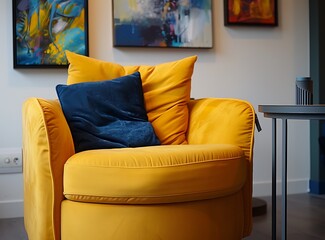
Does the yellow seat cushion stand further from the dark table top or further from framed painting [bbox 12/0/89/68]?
framed painting [bbox 12/0/89/68]

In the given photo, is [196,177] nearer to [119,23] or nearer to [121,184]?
[121,184]

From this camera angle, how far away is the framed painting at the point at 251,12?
2.81m

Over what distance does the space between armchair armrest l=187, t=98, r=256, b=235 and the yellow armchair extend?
129 mm

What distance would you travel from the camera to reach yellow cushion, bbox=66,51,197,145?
196 centimetres

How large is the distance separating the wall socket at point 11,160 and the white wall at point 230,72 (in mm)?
36

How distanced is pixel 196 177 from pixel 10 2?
1665 millimetres

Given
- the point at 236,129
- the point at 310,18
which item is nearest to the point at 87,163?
the point at 236,129

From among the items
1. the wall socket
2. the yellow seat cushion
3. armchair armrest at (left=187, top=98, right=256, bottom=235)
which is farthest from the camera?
the wall socket

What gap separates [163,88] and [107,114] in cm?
33

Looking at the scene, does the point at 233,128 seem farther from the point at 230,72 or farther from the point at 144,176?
the point at 230,72

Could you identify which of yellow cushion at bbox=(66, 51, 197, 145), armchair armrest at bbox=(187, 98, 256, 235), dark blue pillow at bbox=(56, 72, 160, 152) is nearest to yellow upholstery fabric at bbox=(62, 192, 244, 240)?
armchair armrest at bbox=(187, 98, 256, 235)

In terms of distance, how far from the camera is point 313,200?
2.74 meters

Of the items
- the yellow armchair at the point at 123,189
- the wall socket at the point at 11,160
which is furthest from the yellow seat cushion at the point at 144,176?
the wall socket at the point at 11,160

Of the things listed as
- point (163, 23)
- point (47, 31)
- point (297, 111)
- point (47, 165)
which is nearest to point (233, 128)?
point (297, 111)
